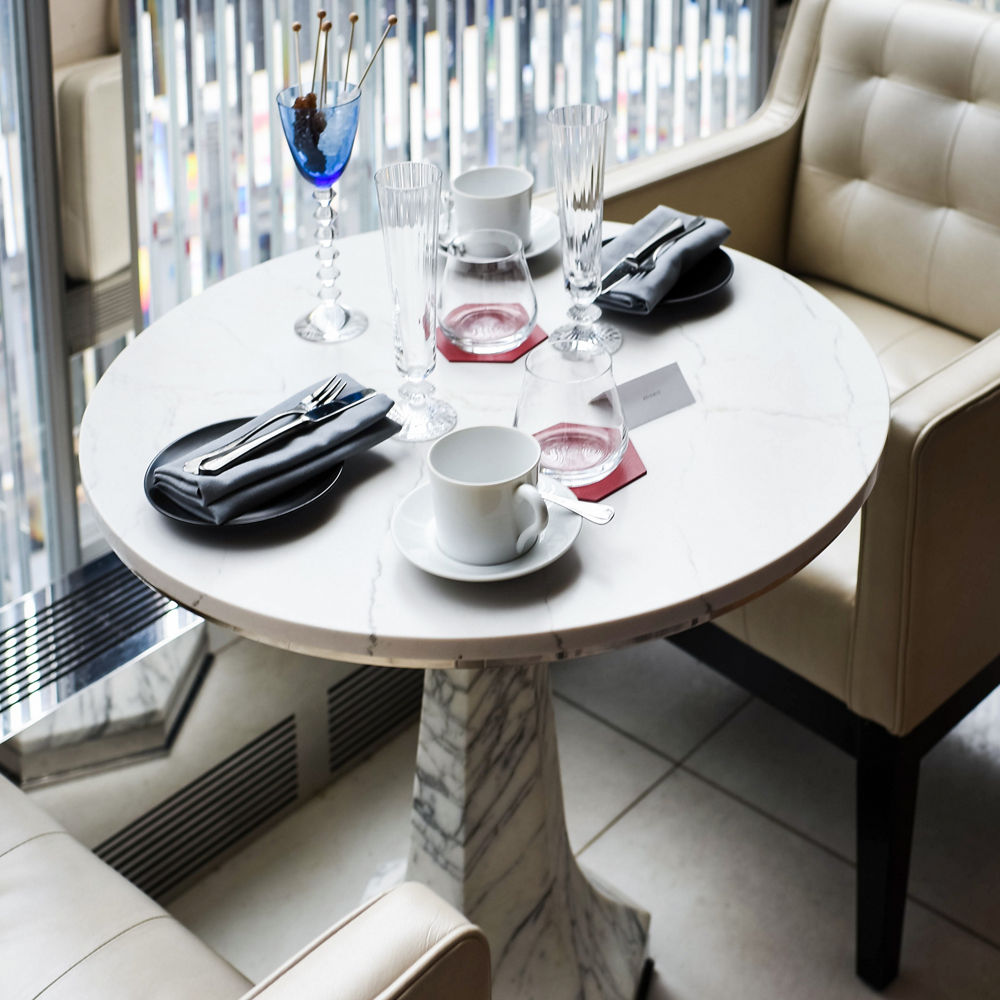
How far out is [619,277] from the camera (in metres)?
1.38

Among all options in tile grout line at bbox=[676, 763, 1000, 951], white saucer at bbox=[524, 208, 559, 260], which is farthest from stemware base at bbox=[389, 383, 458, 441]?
tile grout line at bbox=[676, 763, 1000, 951]

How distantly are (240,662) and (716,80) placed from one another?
5.41 feet

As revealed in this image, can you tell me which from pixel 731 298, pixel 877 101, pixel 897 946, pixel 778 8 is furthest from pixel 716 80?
pixel 897 946

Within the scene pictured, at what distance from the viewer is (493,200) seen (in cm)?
138

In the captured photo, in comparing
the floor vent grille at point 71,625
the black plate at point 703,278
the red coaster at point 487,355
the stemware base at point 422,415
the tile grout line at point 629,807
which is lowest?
the tile grout line at point 629,807

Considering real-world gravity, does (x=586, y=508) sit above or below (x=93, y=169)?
below

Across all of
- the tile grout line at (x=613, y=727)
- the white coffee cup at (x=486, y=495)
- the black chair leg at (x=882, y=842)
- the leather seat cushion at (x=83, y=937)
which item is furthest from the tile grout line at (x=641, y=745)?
the white coffee cup at (x=486, y=495)

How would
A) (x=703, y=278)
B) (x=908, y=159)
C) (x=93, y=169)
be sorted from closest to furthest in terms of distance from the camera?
(x=703, y=278) < (x=93, y=169) < (x=908, y=159)

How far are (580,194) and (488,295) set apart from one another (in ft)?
0.45

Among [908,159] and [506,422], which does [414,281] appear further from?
[908,159]

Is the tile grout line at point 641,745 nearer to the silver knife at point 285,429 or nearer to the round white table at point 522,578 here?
the round white table at point 522,578

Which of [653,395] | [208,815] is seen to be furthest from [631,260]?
[208,815]

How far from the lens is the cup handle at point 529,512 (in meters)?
0.95

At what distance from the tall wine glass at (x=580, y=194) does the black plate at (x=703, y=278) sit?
0.33 ft
